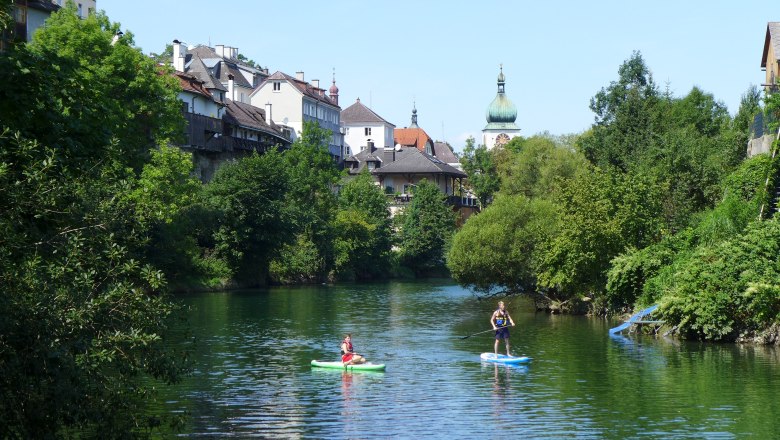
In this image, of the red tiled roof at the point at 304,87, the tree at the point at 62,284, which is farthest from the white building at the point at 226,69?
the tree at the point at 62,284

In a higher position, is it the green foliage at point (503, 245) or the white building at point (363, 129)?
the white building at point (363, 129)

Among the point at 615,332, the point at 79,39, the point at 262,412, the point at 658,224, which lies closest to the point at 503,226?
the point at 658,224

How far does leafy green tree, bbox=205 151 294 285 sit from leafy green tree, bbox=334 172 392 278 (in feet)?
46.8

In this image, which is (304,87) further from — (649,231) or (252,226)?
(649,231)

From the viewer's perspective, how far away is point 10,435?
15.9 meters

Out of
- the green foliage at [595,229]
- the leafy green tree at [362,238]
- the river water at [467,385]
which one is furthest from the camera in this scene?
the leafy green tree at [362,238]

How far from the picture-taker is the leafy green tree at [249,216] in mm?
88312

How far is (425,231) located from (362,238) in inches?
433

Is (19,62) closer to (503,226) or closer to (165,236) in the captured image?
(503,226)

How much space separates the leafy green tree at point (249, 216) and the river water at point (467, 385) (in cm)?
3155

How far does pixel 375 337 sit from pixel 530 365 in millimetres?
11886

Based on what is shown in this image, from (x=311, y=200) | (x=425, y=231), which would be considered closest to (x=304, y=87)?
(x=425, y=231)

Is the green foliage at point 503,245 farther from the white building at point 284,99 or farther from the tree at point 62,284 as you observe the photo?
the white building at point 284,99

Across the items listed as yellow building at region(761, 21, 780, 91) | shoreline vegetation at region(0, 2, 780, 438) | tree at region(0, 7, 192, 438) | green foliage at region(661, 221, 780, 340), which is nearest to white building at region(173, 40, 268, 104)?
shoreline vegetation at region(0, 2, 780, 438)
